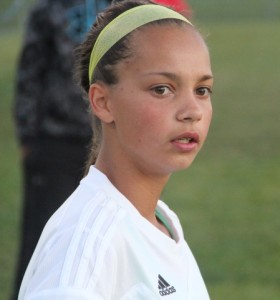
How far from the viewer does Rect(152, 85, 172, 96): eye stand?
3191 millimetres

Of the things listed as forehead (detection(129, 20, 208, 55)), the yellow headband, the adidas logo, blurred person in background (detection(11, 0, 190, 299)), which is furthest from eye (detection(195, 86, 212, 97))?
blurred person in background (detection(11, 0, 190, 299))

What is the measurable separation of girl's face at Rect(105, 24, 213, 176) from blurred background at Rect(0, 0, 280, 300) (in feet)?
1.25

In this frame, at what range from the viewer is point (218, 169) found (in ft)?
45.9

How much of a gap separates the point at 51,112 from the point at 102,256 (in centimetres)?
334

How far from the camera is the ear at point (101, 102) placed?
331cm

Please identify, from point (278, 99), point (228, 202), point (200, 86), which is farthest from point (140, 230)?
point (278, 99)

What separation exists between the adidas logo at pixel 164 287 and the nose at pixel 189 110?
0.40 metres

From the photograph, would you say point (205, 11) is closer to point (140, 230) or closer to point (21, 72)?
point (21, 72)

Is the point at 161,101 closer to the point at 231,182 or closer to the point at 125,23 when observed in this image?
the point at 125,23

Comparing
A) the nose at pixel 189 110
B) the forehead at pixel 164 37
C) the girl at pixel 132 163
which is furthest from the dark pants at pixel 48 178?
the nose at pixel 189 110

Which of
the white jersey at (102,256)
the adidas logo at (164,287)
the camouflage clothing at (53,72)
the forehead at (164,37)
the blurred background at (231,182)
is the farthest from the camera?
the blurred background at (231,182)

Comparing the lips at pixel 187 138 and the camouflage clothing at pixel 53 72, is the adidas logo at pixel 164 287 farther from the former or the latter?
the camouflage clothing at pixel 53 72

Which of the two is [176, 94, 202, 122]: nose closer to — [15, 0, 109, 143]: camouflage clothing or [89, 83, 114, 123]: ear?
[89, 83, 114, 123]: ear

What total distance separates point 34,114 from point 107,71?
309 centimetres
